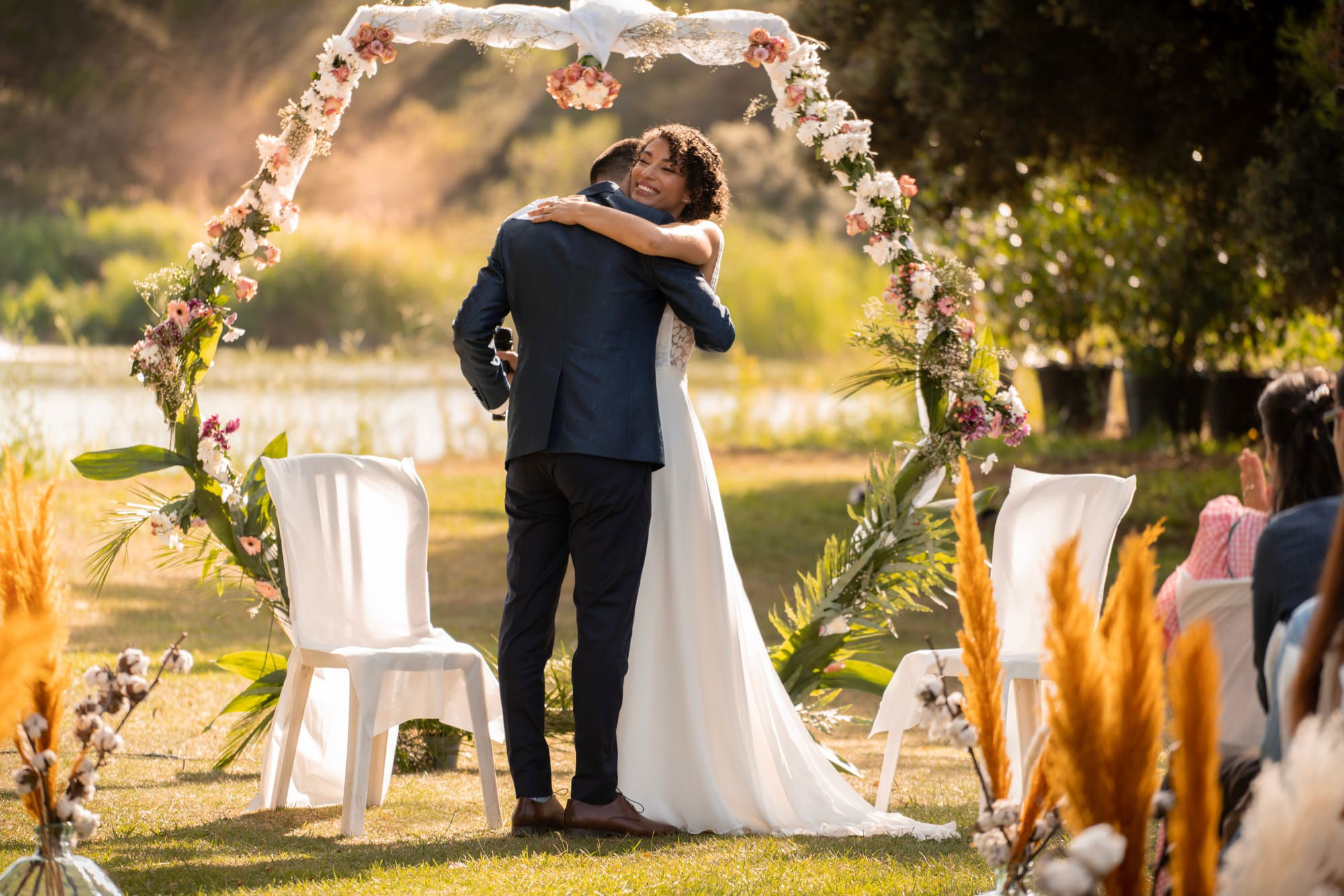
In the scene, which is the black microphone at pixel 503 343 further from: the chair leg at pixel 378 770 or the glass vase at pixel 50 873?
the glass vase at pixel 50 873

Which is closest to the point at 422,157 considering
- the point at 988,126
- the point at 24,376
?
the point at 24,376

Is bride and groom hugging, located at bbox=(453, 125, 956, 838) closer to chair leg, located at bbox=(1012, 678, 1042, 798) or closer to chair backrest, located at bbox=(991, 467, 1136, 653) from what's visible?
chair leg, located at bbox=(1012, 678, 1042, 798)

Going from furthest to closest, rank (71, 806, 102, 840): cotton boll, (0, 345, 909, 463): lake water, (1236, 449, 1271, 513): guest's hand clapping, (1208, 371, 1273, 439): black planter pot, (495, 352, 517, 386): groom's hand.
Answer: (1208, 371, 1273, 439): black planter pot < (0, 345, 909, 463): lake water < (495, 352, 517, 386): groom's hand < (1236, 449, 1271, 513): guest's hand clapping < (71, 806, 102, 840): cotton boll

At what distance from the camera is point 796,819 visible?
407cm

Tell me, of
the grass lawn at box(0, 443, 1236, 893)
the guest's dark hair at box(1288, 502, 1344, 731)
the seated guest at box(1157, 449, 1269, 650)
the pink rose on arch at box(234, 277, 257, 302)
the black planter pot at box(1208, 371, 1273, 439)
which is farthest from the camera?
the black planter pot at box(1208, 371, 1273, 439)

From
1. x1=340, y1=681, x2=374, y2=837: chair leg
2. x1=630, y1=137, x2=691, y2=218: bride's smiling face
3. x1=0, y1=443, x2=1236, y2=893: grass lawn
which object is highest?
x1=630, y1=137, x2=691, y2=218: bride's smiling face

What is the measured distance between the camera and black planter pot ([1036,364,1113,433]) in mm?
14242

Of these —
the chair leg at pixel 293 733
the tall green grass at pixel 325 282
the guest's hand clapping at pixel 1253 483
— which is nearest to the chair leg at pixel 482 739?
the chair leg at pixel 293 733

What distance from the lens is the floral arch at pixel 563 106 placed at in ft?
15.6

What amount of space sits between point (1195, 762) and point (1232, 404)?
40.9ft

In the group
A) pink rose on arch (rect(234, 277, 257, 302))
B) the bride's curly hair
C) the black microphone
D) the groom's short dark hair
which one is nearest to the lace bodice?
the bride's curly hair

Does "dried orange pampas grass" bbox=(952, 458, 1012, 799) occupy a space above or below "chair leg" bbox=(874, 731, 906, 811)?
above

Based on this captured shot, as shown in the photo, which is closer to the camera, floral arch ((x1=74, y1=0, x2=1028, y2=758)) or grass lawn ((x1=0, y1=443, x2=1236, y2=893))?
grass lawn ((x1=0, y1=443, x2=1236, y2=893))

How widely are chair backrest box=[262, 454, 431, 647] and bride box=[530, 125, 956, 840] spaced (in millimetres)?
711
